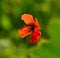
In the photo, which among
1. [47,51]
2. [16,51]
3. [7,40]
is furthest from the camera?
[7,40]

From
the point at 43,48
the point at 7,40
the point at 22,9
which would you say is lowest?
the point at 7,40

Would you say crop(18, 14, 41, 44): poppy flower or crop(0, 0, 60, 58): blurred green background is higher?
crop(18, 14, 41, 44): poppy flower

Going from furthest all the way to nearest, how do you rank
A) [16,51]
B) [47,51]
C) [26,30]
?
[16,51], [26,30], [47,51]

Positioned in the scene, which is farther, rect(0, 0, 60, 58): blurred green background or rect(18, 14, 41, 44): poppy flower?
rect(0, 0, 60, 58): blurred green background

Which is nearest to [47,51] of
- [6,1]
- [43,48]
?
[43,48]

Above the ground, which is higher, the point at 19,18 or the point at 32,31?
the point at 32,31

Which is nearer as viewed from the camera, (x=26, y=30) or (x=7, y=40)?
(x=26, y=30)

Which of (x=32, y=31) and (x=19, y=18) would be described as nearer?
(x=32, y=31)

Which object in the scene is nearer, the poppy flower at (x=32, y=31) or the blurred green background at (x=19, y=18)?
the poppy flower at (x=32, y=31)

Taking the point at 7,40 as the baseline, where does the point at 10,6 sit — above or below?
above

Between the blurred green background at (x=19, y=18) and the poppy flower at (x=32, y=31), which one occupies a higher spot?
the poppy flower at (x=32, y=31)

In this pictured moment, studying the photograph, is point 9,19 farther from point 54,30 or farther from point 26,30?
point 54,30
